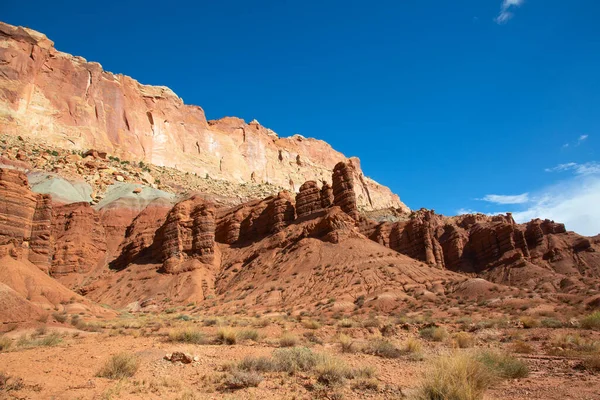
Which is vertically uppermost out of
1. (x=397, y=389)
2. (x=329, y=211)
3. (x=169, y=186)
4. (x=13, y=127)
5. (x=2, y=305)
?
(x=13, y=127)

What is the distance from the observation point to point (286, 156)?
123 m

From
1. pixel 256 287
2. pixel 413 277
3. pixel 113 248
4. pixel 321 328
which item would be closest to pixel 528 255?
pixel 413 277

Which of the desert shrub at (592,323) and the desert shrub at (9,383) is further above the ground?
the desert shrub at (592,323)

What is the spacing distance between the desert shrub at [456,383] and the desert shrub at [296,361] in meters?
3.33

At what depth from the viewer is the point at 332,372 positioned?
28.5ft

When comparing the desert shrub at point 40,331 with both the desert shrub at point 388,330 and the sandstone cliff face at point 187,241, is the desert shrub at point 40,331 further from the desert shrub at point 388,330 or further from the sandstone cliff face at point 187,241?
the sandstone cliff face at point 187,241

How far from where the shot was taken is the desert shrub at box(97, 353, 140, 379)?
8.78 m

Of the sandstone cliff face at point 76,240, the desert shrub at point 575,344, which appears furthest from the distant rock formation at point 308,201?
the desert shrub at point 575,344

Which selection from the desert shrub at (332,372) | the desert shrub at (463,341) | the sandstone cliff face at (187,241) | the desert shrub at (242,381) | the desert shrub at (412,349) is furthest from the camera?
the sandstone cliff face at (187,241)

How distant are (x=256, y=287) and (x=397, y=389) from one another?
29.3 meters

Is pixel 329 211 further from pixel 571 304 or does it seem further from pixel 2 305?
pixel 2 305

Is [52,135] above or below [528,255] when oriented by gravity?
above

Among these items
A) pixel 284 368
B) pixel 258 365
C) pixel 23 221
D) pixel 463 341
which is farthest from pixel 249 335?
pixel 23 221

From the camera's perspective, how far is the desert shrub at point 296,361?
946 centimetres
